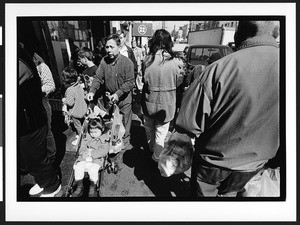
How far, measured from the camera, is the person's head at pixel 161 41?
189 cm

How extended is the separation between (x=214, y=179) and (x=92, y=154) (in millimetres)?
1377

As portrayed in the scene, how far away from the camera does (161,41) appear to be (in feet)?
6.33

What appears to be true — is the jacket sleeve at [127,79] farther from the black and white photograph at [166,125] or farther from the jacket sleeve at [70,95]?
the jacket sleeve at [70,95]

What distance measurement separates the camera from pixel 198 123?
1.37m

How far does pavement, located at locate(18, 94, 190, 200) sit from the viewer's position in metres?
2.21

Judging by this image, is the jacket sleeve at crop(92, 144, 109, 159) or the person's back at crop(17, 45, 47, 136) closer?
the person's back at crop(17, 45, 47, 136)

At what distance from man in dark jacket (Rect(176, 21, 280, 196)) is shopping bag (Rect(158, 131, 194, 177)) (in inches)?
6.0

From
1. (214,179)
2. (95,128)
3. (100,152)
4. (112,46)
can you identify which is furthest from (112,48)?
(214,179)

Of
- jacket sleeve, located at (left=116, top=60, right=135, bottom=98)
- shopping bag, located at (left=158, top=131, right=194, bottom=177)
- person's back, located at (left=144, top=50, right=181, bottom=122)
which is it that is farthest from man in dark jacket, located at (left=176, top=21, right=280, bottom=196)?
jacket sleeve, located at (left=116, top=60, right=135, bottom=98)

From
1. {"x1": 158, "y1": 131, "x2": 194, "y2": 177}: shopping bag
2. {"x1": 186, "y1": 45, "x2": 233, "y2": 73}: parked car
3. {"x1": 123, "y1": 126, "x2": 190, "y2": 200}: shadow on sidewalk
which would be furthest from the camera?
{"x1": 186, "y1": 45, "x2": 233, "y2": 73}: parked car

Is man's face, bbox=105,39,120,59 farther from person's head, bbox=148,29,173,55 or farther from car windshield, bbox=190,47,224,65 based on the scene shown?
car windshield, bbox=190,47,224,65

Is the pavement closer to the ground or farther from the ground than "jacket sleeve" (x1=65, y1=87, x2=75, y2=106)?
closer to the ground

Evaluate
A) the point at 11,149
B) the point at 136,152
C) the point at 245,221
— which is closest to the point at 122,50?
the point at 136,152

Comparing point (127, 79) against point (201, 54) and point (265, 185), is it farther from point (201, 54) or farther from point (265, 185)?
point (201, 54)
